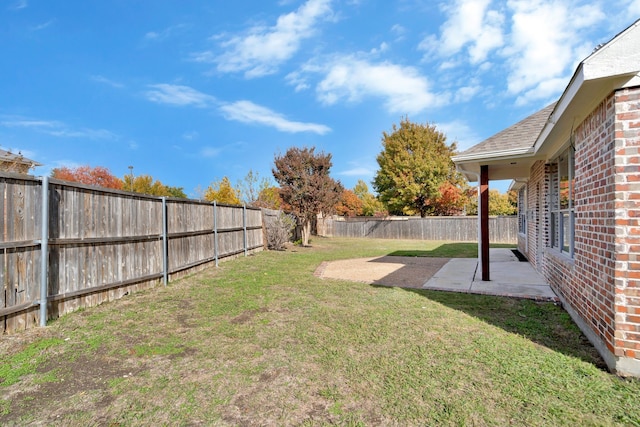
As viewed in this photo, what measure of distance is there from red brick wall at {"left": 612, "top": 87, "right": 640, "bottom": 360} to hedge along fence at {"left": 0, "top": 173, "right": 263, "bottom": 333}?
6.25 metres

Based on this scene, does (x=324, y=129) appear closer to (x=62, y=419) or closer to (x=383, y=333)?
(x=383, y=333)

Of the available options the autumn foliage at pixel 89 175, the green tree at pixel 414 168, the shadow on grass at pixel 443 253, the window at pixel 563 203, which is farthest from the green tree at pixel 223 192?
the window at pixel 563 203

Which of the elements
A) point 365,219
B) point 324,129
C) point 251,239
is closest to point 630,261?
point 251,239

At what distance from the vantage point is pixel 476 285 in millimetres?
6465

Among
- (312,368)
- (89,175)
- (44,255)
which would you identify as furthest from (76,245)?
(89,175)

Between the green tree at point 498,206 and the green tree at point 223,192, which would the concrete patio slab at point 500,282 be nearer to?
the green tree at point 223,192

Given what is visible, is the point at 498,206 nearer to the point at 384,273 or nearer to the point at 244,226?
the point at 384,273

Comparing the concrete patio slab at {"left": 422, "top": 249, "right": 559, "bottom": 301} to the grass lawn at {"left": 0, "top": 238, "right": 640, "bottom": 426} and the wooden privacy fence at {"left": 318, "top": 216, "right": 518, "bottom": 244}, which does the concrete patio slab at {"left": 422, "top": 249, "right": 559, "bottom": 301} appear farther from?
the wooden privacy fence at {"left": 318, "top": 216, "right": 518, "bottom": 244}

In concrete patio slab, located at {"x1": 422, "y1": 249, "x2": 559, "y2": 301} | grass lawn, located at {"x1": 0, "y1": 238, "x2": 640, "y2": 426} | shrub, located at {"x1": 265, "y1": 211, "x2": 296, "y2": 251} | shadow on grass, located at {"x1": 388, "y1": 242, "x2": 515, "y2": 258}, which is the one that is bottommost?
shadow on grass, located at {"x1": 388, "y1": 242, "x2": 515, "y2": 258}

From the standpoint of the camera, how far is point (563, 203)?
5.44 meters

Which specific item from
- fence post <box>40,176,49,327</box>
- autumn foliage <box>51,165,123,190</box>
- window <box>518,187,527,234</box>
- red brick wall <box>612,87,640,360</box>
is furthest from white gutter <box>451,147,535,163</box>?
autumn foliage <box>51,165,123,190</box>

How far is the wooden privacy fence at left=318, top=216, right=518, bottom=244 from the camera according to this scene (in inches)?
769

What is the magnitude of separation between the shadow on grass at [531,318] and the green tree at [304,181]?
11.6 metres

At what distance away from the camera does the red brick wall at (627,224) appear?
2.68 m
